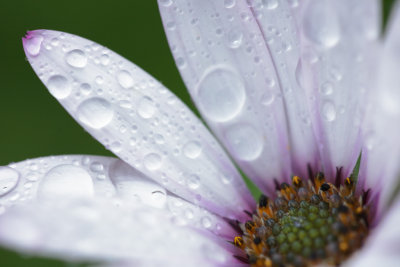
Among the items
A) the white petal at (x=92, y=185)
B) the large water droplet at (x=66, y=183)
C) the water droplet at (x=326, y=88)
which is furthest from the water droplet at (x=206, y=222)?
the water droplet at (x=326, y=88)

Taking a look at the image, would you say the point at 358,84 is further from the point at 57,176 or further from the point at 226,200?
the point at 57,176

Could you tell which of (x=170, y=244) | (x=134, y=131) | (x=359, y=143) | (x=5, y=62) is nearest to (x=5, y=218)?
(x=170, y=244)

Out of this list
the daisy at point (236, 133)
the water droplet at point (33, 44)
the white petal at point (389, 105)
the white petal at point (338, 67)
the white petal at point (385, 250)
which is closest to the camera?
the white petal at point (385, 250)

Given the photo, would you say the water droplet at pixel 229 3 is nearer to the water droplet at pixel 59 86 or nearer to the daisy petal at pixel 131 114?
the daisy petal at pixel 131 114

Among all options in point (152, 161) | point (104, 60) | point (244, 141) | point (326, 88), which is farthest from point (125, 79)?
point (326, 88)

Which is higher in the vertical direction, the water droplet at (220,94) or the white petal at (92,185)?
the water droplet at (220,94)
